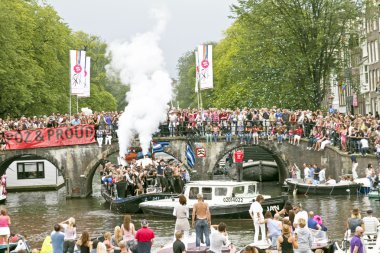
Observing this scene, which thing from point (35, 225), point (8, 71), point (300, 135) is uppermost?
point (8, 71)

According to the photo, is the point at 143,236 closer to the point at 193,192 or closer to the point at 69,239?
the point at 69,239

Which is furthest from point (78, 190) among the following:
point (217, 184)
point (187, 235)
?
point (187, 235)

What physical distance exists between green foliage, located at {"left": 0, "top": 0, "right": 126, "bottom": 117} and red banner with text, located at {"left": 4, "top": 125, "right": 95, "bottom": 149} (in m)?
10.0

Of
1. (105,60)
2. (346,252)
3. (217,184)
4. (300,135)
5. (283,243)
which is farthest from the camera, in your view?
(105,60)

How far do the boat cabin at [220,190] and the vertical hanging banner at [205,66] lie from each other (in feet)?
51.3

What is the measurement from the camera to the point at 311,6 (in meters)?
65.2

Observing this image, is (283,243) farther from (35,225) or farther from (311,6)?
(311,6)

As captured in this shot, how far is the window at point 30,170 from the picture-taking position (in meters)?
65.4

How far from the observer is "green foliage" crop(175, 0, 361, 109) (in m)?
64.4

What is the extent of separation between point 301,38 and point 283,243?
43.1 meters

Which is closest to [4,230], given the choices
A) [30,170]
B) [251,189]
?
[251,189]

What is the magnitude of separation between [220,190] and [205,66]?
634 inches

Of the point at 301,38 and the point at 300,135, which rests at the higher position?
the point at 301,38

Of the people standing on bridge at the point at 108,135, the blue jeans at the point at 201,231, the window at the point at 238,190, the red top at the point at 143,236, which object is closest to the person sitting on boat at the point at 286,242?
the red top at the point at 143,236
